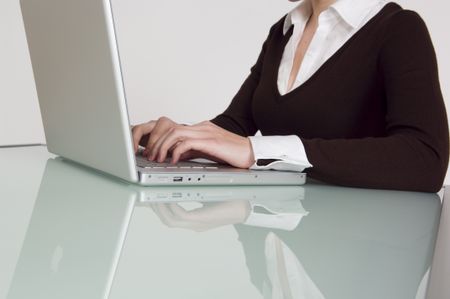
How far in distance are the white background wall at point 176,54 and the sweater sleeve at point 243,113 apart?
2098mm

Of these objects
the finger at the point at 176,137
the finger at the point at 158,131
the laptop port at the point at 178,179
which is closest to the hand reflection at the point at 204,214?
the laptop port at the point at 178,179

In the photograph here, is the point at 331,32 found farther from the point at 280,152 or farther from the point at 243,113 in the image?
the point at 280,152

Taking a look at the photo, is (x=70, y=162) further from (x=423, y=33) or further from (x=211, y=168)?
(x=423, y=33)

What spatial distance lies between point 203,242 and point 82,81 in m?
0.54

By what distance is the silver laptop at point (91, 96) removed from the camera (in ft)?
3.32

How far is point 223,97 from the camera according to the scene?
14.2 feet

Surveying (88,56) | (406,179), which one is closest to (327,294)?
(88,56)

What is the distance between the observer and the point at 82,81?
1.13 meters

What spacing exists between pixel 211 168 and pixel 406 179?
0.40m

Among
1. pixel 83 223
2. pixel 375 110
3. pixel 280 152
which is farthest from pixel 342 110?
pixel 83 223

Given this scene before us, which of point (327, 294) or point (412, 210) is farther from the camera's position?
point (412, 210)

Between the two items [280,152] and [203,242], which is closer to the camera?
[203,242]

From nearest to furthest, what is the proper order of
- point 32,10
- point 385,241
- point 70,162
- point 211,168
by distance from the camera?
point 385,241 → point 211,168 → point 32,10 → point 70,162

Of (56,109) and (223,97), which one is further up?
(56,109)
